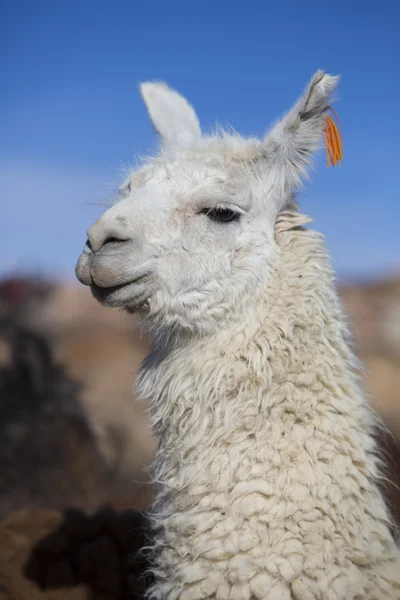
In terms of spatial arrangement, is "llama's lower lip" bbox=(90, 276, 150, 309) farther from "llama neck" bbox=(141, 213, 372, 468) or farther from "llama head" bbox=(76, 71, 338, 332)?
"llama neck" bbox=(141, 213, 372, 468)

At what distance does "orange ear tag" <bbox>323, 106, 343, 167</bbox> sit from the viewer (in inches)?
102

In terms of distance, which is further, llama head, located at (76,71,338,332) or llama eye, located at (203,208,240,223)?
llama eye, located at (203,208,240,223)

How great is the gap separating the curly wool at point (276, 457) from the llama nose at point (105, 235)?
53cm

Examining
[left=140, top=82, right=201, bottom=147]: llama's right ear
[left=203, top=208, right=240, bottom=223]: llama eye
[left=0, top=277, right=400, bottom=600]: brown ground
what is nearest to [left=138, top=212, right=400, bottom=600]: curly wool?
[left=203, top=208, right=240, bottom=223]: llama eye

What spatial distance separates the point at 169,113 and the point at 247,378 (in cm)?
156

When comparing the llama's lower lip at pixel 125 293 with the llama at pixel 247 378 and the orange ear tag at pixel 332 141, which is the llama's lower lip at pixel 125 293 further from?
the orange ear tag at pixel 332 141


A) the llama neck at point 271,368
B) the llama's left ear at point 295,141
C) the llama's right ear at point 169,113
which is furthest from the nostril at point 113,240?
the llama's right ear at point 169,113

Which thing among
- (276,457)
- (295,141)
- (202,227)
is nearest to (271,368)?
(276,457)

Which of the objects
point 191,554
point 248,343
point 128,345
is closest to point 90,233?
point 248,343

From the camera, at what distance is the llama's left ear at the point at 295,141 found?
248cm

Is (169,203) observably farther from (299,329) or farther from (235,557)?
(235,557)

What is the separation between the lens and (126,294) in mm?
2410

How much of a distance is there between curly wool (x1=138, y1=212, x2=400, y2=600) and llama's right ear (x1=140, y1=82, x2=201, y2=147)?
804mm

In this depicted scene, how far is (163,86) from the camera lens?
10.9 feet
